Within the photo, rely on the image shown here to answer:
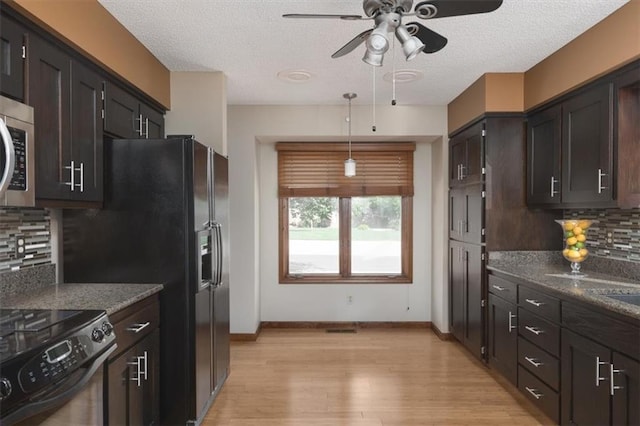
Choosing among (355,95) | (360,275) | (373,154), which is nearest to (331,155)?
(373,154)


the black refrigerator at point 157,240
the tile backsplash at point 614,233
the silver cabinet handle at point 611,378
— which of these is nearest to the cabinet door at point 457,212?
the tile backsplash at point 614,233

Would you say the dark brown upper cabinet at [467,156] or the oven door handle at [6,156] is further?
the dark brown upper cabinet at [467,156]

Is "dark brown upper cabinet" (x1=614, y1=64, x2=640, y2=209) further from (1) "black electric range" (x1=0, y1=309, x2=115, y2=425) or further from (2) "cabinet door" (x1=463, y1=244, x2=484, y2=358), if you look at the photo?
(1) "black electric range" (x1=0, y1=309, x2=115, y2=425)

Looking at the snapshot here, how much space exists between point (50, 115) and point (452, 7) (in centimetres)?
200

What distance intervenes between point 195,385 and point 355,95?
3.03 m

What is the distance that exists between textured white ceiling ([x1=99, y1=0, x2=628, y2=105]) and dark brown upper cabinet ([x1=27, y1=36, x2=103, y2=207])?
0.54 metres

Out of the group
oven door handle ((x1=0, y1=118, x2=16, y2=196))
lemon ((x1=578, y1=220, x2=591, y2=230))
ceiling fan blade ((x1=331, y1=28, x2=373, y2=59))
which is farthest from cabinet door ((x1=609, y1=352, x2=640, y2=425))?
oven door handle ((x1=0, y1=118, x2=16, y2=196))

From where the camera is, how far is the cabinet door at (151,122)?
308 centimetres

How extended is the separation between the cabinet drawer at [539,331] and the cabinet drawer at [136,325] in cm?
250

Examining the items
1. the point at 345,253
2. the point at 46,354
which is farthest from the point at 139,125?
the point at 345,253

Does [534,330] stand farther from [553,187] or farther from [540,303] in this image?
[553,187]

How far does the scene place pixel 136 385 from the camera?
219cm

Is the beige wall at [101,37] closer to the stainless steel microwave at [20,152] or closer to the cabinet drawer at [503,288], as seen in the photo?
the stainless steel microwave at [20,152]

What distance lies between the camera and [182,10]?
2.43m
